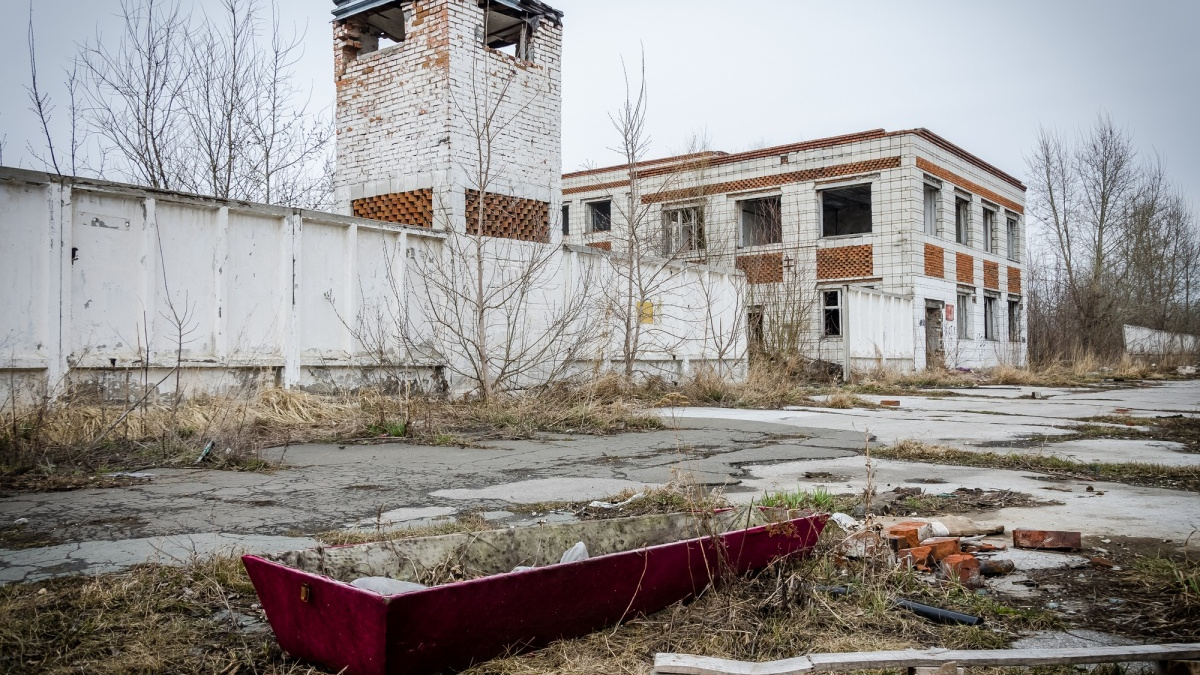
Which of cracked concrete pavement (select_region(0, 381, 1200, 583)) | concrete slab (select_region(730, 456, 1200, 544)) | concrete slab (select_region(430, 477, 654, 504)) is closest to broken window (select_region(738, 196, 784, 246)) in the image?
cracked concrete pavement (select_region(0, 381, 1200, 583))

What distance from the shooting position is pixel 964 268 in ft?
83.4

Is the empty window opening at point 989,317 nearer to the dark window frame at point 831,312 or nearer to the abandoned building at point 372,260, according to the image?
the dark window frame at point 831,312

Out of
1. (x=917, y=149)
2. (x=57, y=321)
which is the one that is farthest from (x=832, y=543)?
(x=917, y=149)

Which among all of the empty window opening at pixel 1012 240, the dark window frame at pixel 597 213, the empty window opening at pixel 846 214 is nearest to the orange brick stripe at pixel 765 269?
the empty window opening at pixel 846 214

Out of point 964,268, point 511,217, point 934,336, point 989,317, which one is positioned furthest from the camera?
point 989,317

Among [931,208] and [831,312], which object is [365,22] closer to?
[831,312]

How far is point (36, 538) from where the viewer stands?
352 cm

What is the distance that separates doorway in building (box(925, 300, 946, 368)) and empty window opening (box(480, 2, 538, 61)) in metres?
16.5

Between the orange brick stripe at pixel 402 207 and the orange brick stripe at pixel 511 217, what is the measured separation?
1.94 ft

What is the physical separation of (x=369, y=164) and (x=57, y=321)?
546cm

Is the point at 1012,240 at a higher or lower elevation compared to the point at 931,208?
lower

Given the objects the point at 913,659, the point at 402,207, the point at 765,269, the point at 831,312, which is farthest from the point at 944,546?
the point at 831,312

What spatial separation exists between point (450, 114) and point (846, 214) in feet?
67.3

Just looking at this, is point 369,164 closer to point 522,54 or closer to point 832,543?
point 522,54
